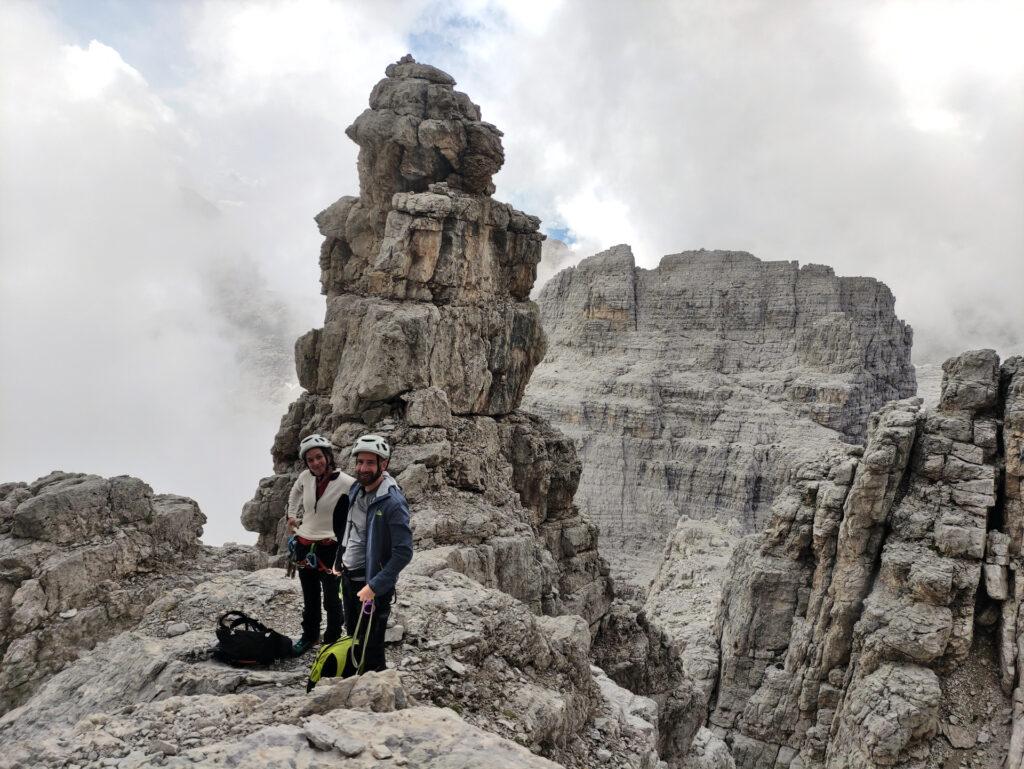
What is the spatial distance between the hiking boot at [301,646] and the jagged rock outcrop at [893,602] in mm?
19208

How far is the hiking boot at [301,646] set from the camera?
25.4 ft

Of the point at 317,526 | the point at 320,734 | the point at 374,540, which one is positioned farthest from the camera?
the point at 317,526

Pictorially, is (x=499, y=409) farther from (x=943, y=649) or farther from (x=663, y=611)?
(x=663, y=611)

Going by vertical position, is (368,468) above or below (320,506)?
above

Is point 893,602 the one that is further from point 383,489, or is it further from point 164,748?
point 164,748

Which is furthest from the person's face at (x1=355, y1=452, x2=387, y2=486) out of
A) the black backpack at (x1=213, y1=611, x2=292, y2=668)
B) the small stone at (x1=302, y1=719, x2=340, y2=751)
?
the black backpack at (x1=213, y1=611, x2=292, y2=668)

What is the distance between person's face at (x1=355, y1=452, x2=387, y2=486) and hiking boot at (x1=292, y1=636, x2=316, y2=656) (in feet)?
8.29

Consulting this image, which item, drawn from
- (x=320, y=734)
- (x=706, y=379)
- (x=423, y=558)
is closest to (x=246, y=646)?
(x=320, y=734)

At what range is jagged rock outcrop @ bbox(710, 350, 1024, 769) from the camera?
21.0 metres

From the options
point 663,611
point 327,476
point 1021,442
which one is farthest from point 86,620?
point 663,611

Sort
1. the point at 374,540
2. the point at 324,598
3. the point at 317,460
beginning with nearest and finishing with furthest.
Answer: the point at 374,540, the point at 317,460, the point at 324,598

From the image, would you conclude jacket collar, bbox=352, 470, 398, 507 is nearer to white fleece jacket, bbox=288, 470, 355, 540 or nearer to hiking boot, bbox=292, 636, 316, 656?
white fleece jacket, bbox=288, 470, 355, 540

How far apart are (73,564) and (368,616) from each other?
722 cm

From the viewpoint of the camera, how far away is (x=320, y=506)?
23.9 ft
